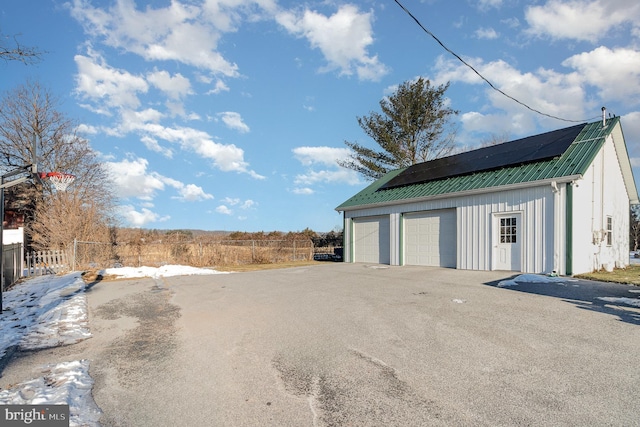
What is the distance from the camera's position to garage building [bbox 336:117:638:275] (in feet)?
34.6

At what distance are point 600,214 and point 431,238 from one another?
5.63 m

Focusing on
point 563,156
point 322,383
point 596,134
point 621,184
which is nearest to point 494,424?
point 322,383

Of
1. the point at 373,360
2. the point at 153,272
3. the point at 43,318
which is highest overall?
the point at 373,360

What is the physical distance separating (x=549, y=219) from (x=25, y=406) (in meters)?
12.1

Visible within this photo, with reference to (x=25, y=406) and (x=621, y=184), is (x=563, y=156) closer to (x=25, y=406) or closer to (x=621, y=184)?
(x=621, y=184)

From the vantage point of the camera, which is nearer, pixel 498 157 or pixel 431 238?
pixel 498 157

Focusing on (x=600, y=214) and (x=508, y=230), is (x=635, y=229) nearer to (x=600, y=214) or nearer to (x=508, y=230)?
(x=600, y=214)

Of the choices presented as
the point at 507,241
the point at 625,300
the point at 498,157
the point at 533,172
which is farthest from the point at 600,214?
the point at 625,300

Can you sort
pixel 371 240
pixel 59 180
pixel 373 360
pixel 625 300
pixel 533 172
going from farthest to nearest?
pixel 371 240 → pixel 59 180 → pixel 533 172 → pixel 625 300 → pixel 373 360

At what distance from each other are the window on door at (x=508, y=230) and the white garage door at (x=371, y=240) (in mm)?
5348

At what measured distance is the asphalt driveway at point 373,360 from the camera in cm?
307

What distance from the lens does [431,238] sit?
47.6 ft

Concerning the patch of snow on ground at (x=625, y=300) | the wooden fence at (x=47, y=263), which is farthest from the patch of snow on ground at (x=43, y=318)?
the patch of snow on ground at (x=625, y=300)

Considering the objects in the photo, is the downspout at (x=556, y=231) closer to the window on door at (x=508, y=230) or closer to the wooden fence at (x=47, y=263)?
the window on door at (x=508, y=230)
